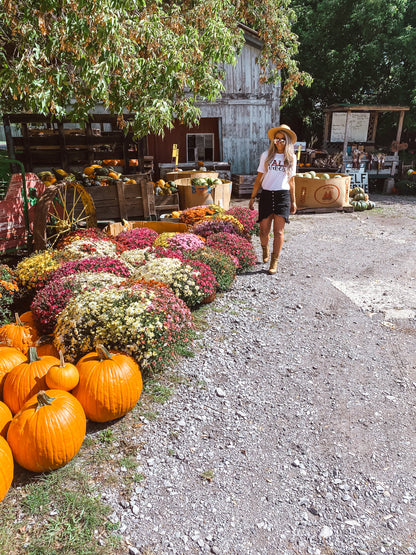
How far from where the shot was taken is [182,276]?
493 cm

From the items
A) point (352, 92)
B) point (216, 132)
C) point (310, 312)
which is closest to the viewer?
point (310, 312)

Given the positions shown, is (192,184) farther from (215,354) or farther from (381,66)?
(381,66)

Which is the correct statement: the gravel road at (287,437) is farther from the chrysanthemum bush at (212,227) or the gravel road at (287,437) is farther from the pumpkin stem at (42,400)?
the chrysanthemum bush at (212,227)

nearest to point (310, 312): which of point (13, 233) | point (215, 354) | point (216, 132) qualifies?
point (215, 354)

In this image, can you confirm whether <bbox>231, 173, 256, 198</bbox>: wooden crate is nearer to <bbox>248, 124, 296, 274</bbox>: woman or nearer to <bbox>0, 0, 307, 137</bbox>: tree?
<bbox>0, 0, 307, 137</bbox>: tree

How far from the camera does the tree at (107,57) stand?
448 centimetres

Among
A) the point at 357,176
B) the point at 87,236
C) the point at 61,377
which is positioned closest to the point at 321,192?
the point at 357,176

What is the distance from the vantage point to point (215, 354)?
4.48 meters

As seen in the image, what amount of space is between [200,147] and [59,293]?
524 inches

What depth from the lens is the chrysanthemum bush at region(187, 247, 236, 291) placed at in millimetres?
5746

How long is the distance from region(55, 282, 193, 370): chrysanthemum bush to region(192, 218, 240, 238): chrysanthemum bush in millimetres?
3245

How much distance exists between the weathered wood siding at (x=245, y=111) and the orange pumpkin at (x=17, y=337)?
13.0 metres

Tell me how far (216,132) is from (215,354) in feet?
44.2

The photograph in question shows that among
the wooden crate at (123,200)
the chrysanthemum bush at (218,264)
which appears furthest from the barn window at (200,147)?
the chrysanthemum bush at (218,264)
